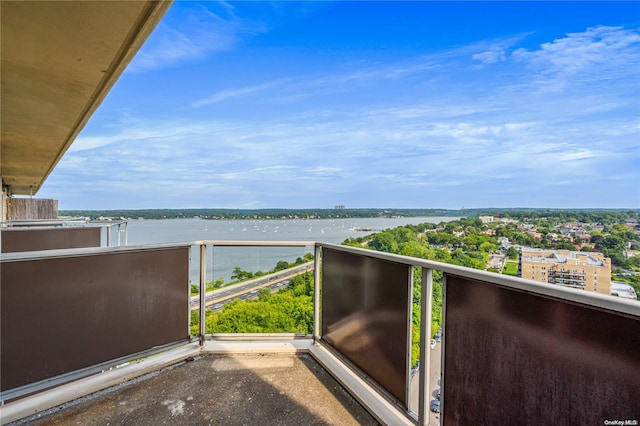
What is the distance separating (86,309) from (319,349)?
2004mm

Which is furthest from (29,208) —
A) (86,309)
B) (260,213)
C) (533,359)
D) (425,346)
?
(533,359)

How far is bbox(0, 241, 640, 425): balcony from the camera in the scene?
1.15 metres

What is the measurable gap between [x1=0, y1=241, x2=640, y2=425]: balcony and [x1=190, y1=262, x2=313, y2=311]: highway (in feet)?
0.30

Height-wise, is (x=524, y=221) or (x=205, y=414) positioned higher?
(x=524, y=221)

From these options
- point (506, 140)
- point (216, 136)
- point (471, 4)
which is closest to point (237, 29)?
point (471, 4)

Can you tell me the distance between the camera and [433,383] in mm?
1783

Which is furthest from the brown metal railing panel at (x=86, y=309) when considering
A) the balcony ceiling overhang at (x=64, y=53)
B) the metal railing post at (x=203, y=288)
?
the balcony ceiling overhang at (x=64, y=53)

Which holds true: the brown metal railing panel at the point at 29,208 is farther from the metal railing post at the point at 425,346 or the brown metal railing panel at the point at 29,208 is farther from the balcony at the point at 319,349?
the metal railing post at the point at 425,346

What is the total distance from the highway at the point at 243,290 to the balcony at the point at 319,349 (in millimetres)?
91

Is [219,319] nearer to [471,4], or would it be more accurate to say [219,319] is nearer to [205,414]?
[205,414]

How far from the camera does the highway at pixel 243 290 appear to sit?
10.2 ft

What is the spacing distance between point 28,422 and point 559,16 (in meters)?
14.5

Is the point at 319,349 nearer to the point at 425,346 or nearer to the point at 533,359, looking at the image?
the point at 425,346

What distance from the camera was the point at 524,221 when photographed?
586cm
